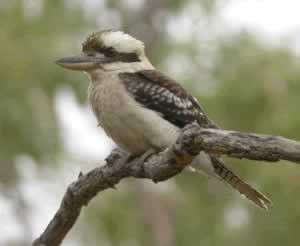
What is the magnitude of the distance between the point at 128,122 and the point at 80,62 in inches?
16.3

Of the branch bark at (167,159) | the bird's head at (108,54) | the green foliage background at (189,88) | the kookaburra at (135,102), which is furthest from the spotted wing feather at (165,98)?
the green foliage background at (189,88)

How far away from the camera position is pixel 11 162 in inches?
387

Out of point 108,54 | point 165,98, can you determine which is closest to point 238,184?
point 165,98

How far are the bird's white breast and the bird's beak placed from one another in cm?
13

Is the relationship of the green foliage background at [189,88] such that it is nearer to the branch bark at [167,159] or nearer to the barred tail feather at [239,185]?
the barred tail feather at [239,185]

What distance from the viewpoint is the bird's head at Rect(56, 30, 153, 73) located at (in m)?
5.70

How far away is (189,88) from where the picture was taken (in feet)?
35.6

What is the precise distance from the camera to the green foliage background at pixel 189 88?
8859 millimetres

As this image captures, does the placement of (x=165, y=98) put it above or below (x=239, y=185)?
above

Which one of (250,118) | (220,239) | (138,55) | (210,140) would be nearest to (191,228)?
(220,239)

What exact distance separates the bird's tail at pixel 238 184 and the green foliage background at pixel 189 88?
7.68 feet

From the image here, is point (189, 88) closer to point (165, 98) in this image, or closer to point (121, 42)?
point (121, 42)

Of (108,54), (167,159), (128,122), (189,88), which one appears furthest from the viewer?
(189,88)

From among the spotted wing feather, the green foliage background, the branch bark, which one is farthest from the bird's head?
the green foliage background
